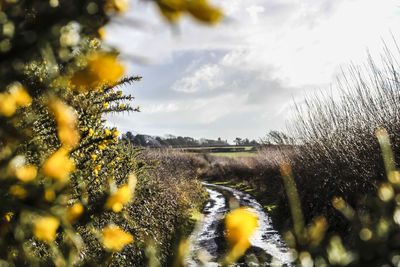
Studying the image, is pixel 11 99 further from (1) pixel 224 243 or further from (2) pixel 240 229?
(1) pixel 224 243

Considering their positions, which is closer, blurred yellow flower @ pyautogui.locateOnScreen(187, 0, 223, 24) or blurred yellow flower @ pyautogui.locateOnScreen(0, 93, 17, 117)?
blurred yellow flower @ pyautogui.locateOnScreen(187, 0, 223, 24)

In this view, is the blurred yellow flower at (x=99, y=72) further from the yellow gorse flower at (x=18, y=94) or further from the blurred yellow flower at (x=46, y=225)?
the blurred yellow flower at (x=46, y=225)

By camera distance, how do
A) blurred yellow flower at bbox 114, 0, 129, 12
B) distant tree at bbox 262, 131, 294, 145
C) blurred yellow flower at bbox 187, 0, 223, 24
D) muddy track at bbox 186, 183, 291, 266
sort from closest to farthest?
blurred yellow flower at bbox 187, 0, 223, 24, blurred yellow flower at bbox 114, 0, 129, 12, muddy track at bbox 186, 183, 291, 266, distant tree at bbox 262, 131, 294, 145

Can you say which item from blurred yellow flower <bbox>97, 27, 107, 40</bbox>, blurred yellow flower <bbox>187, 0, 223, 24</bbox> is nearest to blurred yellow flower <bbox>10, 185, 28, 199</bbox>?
blurred yellow flower <bbox>97, 27, 107, 40</bbox>

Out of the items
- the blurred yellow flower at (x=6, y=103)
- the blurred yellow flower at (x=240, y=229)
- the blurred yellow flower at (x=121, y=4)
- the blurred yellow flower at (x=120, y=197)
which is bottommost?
the blurred yellow flower at (x=240, y=229)

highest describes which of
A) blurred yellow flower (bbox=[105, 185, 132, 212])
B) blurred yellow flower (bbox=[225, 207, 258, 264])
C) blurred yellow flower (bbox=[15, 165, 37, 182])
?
blurred yellow flower (bbox=[15, 165, 37, 182])

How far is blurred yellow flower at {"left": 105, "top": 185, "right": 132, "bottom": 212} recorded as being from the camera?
0.66 m

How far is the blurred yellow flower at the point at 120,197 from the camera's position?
66 cm

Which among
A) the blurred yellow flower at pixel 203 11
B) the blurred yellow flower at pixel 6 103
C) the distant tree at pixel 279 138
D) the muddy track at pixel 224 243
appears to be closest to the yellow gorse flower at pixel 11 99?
the blurred yellow flower at pixel 6 103

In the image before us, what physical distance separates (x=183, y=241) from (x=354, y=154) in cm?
683

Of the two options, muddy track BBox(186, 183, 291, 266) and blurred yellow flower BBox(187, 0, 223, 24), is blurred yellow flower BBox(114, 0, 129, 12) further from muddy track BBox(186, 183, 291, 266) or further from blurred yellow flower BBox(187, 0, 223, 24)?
muddy track BBox(186, 183, 291, 266)

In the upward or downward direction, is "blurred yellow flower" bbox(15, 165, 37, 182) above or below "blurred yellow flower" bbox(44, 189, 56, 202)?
above

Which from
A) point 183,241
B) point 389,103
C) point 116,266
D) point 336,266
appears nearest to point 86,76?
point 183,241

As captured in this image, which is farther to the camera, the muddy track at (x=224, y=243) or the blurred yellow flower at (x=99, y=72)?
the muddy track at (x=224, y=243)
